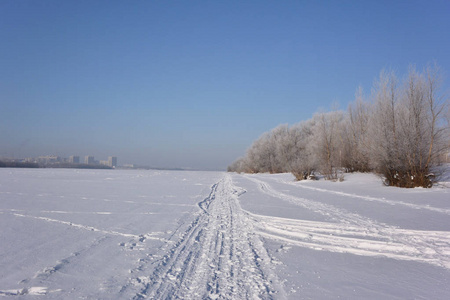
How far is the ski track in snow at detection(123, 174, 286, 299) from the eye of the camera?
3488mm

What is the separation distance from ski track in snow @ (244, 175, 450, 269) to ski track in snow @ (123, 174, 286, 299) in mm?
1027

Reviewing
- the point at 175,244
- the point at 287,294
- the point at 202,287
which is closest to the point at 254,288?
the point at 287,294

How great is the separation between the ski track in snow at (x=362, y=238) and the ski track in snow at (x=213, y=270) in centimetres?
103

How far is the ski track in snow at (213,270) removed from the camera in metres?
3.49

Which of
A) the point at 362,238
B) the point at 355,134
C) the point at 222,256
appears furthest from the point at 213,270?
the point at 355,134

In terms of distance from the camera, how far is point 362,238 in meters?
6.34

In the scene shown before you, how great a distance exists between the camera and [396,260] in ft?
16.3

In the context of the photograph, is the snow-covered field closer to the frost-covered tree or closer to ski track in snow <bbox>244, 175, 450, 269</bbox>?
ski track in snow <bbox>244, 175, 450, 269</bbox>

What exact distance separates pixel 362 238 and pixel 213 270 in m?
3.85

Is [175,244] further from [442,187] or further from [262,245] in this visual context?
[442,187]

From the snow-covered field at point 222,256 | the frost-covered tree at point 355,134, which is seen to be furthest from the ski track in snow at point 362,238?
the frost-covered tree at point 355,134

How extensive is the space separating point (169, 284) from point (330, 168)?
27973 millimetres

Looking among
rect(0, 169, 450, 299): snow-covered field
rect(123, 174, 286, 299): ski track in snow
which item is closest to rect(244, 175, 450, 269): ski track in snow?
rect(0, 169, 450, 299): snow-covered field

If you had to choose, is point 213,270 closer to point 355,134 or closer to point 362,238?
A: point 362,238
